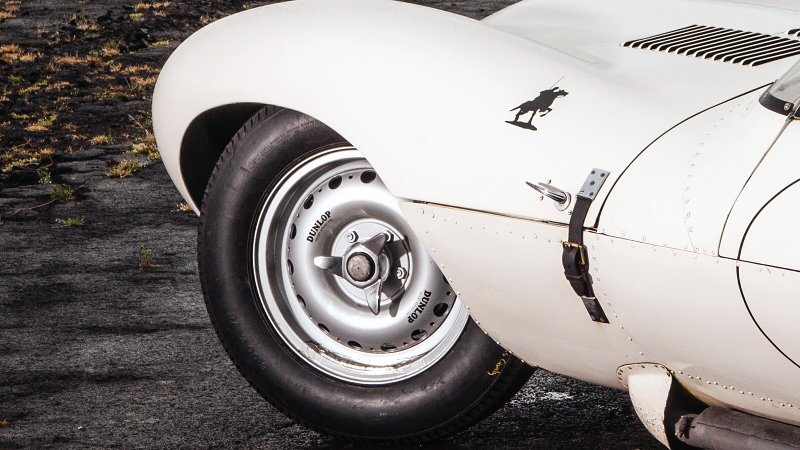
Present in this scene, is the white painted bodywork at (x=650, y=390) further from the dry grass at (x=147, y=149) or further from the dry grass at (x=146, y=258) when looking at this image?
the dry grass at (x=147, y=149)

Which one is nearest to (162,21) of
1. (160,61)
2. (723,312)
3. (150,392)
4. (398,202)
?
(160,61)

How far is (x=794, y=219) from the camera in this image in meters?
1.94

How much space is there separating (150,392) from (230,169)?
0.87 metres

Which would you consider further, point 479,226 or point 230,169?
point 230,169

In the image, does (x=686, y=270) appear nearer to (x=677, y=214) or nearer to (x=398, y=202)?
(x=677, y=214)

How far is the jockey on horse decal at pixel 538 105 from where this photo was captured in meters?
2.37

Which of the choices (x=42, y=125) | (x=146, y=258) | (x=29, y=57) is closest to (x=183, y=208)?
(x=146, y=258)

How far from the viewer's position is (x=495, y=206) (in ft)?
7.72

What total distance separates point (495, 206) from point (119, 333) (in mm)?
1965

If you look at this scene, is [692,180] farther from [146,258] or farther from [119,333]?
[146,258]

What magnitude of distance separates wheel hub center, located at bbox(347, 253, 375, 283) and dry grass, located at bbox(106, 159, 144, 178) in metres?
3.56

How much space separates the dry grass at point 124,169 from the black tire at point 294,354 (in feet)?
10.4

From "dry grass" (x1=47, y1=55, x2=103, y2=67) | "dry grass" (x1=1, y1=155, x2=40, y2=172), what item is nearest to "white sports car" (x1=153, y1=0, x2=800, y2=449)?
"dry grass" (x1=1, y1=155, x2=40, y2=172)

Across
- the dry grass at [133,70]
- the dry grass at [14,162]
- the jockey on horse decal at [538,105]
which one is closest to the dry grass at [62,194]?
the dry grass at [14,162]
